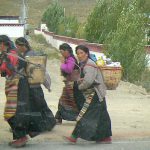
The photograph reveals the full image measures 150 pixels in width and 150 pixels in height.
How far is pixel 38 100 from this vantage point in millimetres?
8875

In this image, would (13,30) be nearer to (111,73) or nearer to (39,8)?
(111,73)

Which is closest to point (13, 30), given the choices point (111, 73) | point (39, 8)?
point (111, 73)

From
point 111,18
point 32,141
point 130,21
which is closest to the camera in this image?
point 32,141

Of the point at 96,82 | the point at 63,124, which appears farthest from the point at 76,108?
the point at 96,82

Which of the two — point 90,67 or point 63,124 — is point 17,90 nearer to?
point 90,67

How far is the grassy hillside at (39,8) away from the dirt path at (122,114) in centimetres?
6839

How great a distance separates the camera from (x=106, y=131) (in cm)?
859

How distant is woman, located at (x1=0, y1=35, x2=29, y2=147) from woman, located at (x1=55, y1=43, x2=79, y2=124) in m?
1.38

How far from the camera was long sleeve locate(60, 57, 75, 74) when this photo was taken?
9.34m

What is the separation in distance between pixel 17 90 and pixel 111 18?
65.6ft

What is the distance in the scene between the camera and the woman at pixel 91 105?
8.40 m

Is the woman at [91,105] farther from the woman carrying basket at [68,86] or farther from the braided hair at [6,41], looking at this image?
the braided hair at [6,41]

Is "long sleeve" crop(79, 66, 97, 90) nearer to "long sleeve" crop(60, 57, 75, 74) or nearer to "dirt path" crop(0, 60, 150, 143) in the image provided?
"long sleeve" crop(60, 57, 75, 74)

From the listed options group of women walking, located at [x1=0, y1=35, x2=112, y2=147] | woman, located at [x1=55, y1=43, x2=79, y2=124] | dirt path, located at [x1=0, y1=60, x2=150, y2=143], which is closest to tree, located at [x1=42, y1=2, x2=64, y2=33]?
dirt path, located at [x1=0, y1=60, x2=150, y2=143]
